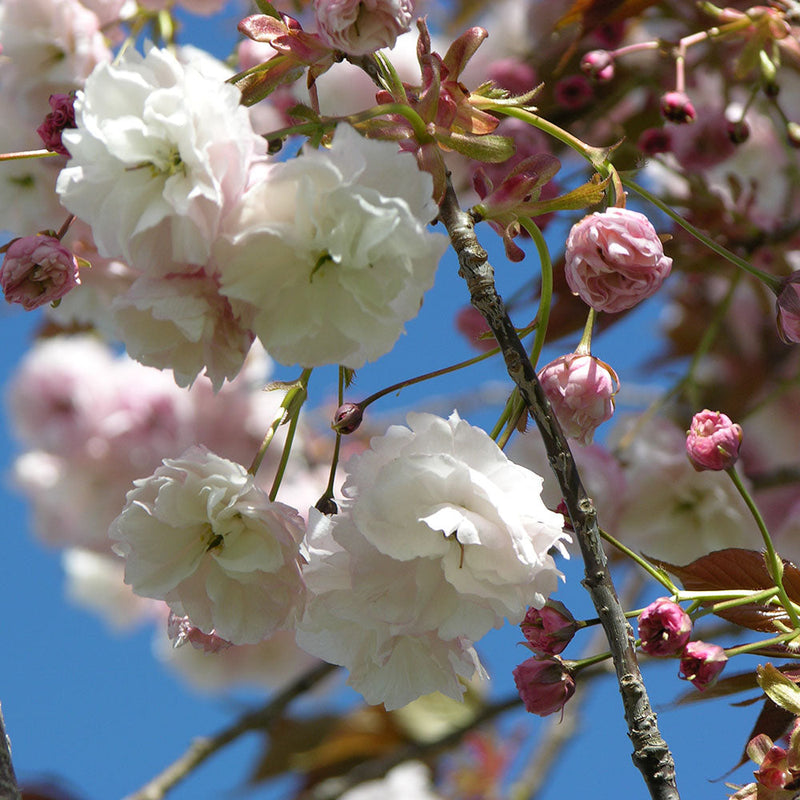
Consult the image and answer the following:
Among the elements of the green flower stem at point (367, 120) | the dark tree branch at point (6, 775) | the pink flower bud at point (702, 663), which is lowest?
the pink flower bud at point (702, 663)

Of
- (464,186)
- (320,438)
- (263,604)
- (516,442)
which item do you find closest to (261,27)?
(263,604)

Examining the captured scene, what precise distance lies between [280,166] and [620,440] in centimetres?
85

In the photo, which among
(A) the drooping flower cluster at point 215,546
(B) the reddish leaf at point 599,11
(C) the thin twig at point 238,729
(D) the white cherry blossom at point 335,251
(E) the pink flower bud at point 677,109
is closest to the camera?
(D) the white cherry blossom at point 335,251

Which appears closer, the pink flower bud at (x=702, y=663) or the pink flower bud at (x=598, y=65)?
the pink flower bud at (x=702, y=663)

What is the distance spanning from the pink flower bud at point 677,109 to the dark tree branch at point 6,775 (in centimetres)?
81

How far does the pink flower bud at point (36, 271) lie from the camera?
77 centimetres

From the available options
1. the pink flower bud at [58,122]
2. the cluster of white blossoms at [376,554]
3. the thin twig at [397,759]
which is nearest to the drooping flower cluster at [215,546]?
the cluster of white blossoms at [376,554]

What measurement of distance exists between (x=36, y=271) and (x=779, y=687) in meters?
0.57

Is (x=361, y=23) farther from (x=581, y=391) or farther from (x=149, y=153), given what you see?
(x=581, y=391)

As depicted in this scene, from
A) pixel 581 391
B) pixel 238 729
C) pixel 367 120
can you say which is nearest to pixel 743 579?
pixel 581 391

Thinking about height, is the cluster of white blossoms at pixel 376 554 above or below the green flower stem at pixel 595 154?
below

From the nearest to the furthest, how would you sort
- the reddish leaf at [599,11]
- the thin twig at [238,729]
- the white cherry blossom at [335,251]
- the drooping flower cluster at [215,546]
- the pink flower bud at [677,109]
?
the white cherry blossom at [335,251], the drooping flower cluster at [215,546], the pink flower bud at [677,109], the reddish leaf at [599,11], the thin twig at [238,729]

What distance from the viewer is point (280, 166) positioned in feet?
2.11

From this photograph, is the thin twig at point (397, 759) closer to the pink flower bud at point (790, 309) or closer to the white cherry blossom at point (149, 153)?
the pink flower bud at point (790, 309)
